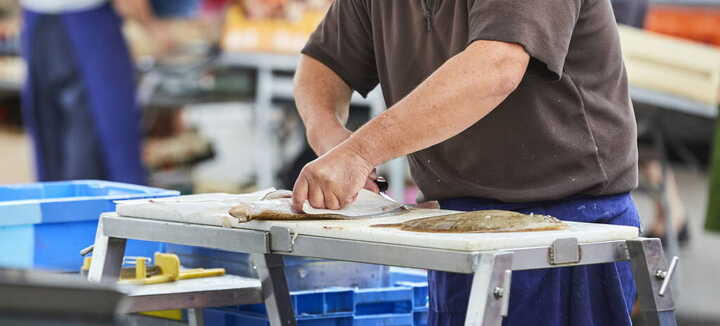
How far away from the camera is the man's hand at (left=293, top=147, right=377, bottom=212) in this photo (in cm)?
215

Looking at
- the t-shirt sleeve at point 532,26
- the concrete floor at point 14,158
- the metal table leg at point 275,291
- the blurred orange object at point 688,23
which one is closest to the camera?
the t-shirt sleeve at point 532,26

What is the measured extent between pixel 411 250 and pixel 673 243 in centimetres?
445

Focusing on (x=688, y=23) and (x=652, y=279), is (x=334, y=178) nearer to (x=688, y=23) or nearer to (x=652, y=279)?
(x=652, y=279)

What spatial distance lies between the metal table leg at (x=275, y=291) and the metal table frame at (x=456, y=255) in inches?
1.9

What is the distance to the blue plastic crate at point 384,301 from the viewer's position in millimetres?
2771

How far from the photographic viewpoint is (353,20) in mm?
2744

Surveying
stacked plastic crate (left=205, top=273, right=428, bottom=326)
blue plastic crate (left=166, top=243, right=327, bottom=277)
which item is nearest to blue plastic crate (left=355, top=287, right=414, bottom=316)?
stacked plastic crate (left=205, top=273, right=428, bottom=326)

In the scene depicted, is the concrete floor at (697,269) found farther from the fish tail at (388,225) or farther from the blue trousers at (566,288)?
the fish tail at (388,225)

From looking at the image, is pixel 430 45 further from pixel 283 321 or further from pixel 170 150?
pixel 170 150

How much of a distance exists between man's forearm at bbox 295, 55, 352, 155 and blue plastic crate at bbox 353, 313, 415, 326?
40 cm

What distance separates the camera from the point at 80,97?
19.6 ft

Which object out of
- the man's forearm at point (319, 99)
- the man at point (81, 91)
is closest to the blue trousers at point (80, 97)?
the man at point (81, 91)

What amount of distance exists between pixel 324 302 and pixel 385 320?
0.16 metres

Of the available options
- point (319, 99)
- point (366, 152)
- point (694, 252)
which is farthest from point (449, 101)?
point (694, 252)
